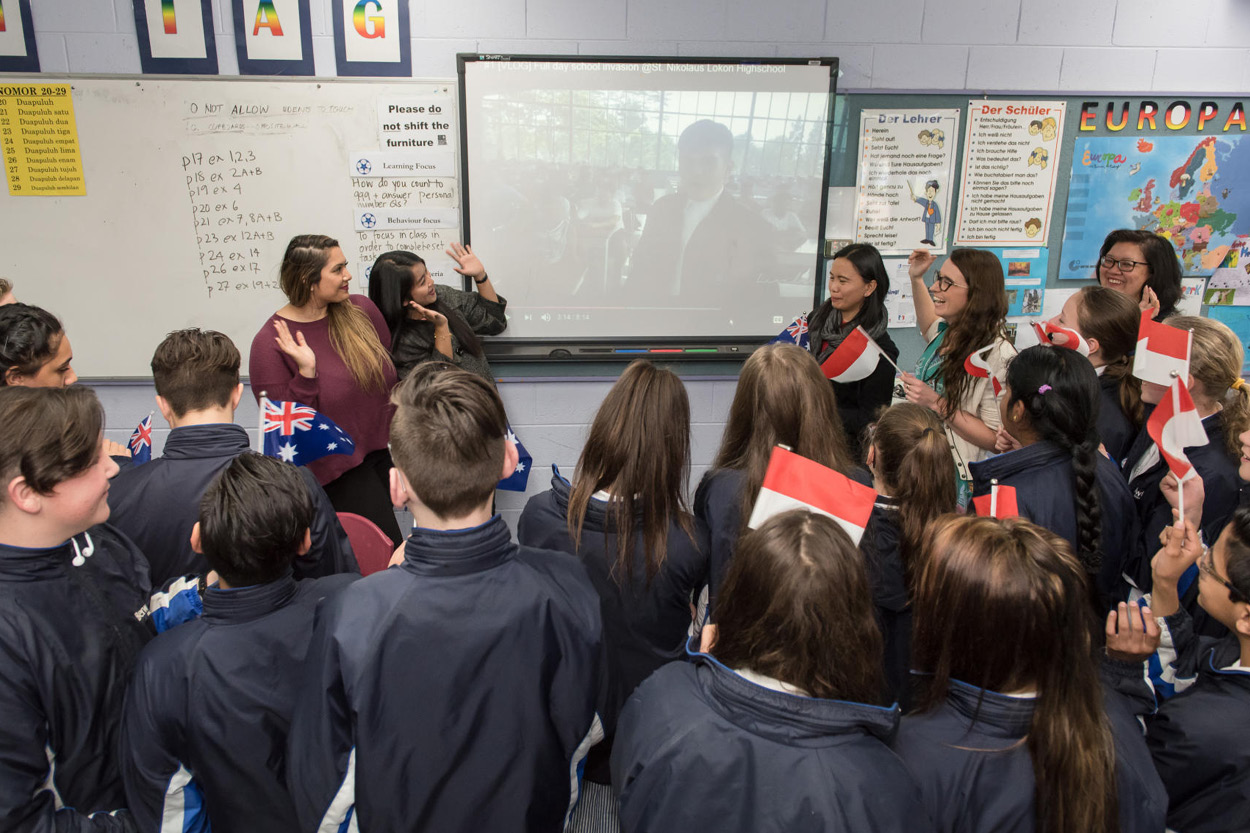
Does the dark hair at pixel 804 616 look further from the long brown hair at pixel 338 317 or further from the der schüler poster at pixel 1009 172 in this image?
the der schüler poster at pixel 1009 172

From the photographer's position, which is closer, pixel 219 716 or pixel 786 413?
pixel 219 716

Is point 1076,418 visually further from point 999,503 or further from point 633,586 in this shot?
point 633,586

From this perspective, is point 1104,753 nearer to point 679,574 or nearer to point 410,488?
point 679,574

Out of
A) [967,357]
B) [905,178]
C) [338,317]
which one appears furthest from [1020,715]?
[905,178]

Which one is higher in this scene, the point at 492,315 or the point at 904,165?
the point at 904,165

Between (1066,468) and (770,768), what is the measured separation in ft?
3.66

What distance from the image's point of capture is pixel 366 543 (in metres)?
2.02

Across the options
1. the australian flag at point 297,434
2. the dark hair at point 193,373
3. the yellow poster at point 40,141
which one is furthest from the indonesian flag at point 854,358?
the yellow poster at point 40,141

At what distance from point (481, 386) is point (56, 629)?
2.27 ft

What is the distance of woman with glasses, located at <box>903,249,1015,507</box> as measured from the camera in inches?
90.0

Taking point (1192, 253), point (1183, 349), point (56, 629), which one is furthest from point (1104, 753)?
point (1192, 253)

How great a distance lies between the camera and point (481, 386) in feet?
3.98

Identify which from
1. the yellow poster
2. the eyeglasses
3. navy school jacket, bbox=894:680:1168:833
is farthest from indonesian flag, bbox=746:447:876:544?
the yellow poster

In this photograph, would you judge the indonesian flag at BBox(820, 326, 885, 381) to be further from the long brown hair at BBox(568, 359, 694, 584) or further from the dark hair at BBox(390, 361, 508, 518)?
the dark hair at BBox(390, 361, 508, 518)
